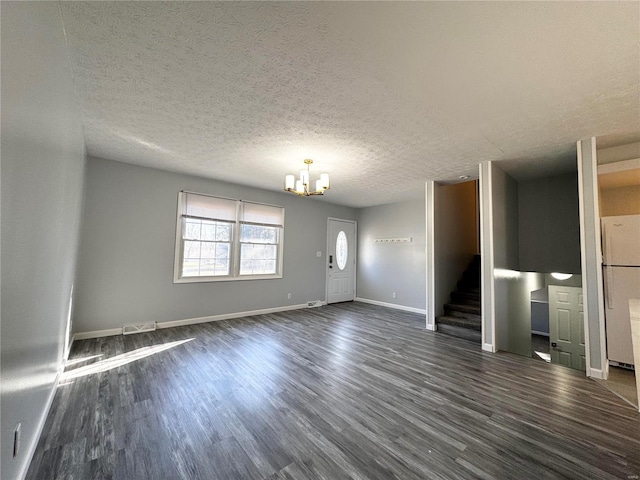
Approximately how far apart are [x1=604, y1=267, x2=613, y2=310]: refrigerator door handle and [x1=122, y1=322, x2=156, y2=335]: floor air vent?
20.8ft

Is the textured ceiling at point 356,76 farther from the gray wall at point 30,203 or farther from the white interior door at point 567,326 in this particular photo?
the white interior door at point 567,326

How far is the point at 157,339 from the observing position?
3.79 meters

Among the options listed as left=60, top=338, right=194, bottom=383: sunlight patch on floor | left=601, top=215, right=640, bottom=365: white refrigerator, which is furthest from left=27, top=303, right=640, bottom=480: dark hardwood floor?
left=601, top=215, right=640, bottom=365: white refrigerator

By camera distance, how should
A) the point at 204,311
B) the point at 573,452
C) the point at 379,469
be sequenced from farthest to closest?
the point at 204,311 < the point at 573,452 < the point at 379,469

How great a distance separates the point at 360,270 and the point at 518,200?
398 centimetres

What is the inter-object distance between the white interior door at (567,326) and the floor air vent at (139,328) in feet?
26.6

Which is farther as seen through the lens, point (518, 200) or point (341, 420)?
point (518, 200)

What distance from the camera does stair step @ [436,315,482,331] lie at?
13.5 feet

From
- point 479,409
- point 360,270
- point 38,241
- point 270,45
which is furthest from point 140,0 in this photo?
point 360,270

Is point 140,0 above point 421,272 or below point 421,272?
above

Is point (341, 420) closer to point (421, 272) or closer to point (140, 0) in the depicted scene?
point (140, 0)

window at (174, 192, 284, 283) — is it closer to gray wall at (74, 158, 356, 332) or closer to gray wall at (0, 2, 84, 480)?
gray wall at (74, 158, 356, 332)

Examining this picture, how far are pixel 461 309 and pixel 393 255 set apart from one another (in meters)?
2.17

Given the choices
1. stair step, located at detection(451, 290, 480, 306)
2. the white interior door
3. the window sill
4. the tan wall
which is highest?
the tan wall
